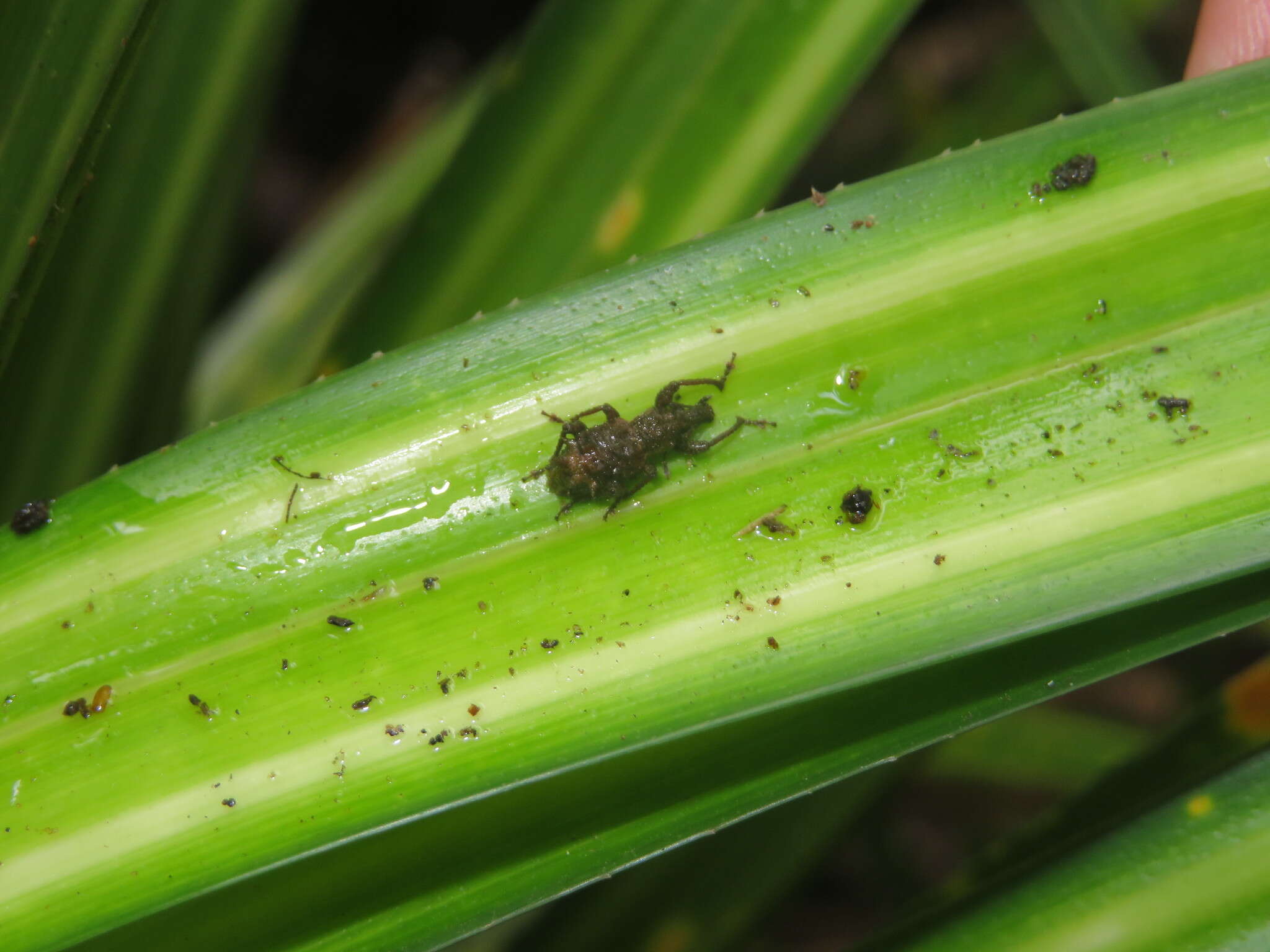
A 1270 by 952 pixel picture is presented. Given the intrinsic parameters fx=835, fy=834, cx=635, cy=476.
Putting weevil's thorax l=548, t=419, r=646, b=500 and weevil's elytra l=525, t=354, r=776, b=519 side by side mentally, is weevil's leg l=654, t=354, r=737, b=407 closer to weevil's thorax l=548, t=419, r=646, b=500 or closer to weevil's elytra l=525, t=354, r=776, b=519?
weevil's elytra l=525, t=354, r=776, b=519

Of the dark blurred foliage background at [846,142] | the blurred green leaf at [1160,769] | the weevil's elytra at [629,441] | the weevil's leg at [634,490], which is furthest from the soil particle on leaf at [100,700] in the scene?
the dark blurred foliage background at [846,142]

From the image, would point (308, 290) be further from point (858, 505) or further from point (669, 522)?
point (858, 505)

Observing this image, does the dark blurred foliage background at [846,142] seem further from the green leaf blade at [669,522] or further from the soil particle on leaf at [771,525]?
the soil particle on leaf at [771,525]

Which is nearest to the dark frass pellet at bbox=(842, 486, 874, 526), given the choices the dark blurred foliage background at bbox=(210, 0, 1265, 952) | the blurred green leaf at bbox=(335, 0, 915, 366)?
the blurred green leaf at bbox=(335, 0, 915, 366)

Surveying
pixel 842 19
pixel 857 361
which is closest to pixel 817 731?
pixel 857 361

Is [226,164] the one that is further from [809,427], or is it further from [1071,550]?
[1071,550]

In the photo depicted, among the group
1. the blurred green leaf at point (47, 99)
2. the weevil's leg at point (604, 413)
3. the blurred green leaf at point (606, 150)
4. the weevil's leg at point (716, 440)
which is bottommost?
the weevil's leg at point (716, 440)
